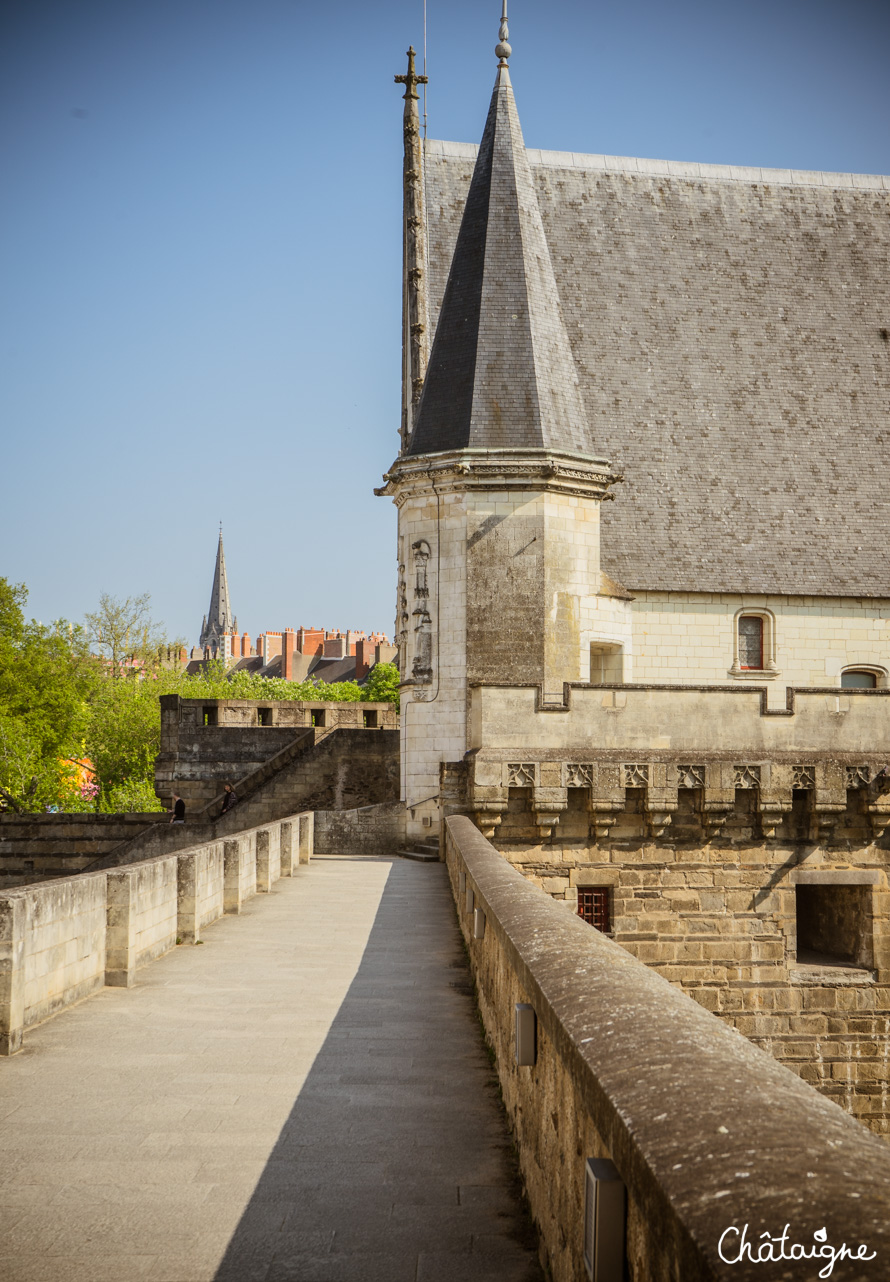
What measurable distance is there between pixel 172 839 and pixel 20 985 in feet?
60.9

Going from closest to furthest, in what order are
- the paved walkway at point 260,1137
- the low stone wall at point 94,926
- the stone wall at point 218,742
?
the paved walkway at point 260,1137 → the low stone wall at point 94,926 → the stone wall at point 218,742

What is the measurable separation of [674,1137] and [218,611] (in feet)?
462

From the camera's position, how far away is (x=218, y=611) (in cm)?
14025

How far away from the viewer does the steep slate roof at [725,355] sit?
23.4 meters

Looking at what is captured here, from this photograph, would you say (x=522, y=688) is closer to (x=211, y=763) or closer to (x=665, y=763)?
(x=665, y=763)

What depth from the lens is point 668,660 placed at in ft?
75.4

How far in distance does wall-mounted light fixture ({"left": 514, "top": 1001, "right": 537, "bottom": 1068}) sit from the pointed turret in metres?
134

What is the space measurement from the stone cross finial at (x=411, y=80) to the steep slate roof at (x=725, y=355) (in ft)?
4.85

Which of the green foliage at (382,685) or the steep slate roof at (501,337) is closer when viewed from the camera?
the steep slate roof at (501,337)

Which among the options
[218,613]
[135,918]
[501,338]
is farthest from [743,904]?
[218,613]

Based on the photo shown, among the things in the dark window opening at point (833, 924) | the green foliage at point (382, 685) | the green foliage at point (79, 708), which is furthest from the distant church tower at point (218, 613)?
the dark window opening at point (833, 924)

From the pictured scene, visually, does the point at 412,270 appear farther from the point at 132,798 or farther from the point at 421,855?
the point at 132,798

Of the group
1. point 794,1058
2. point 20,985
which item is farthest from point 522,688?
point 20,985

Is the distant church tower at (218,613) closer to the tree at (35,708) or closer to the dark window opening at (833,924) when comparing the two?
the tree at (35,708)
